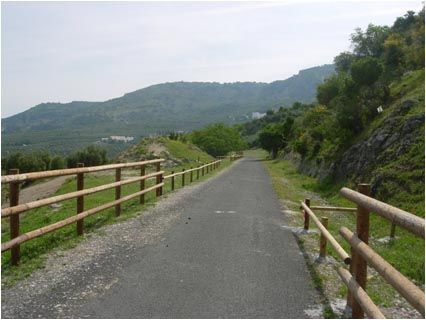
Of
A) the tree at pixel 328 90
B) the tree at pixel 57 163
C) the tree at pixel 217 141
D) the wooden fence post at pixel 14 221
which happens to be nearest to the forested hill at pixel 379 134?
the tree at pixel 328 90

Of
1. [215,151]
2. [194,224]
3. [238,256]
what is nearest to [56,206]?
[194,224]

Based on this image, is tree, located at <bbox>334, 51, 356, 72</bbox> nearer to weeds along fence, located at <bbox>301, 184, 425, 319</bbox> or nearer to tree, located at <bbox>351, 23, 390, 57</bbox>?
tree, located at <bbox>351, 23, 390, 57</bbox>

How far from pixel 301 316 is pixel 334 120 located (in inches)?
1000

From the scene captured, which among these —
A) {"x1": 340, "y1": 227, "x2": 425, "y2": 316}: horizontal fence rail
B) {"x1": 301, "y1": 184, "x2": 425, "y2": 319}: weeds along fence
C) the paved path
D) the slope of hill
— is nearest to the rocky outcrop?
A: the paved path

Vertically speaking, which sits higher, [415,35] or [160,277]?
[415,35]

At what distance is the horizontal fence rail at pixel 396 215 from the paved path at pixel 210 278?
5.23 ft

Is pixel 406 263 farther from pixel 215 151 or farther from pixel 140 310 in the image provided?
pixel 215 151

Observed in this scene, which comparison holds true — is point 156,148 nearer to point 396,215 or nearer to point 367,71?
point 367,71

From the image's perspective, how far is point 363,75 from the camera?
26844 millimetres

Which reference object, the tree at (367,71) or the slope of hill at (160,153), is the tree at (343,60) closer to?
the slope of hill at (160,153)

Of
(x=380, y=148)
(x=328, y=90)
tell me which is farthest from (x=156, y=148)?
(x=380, y=148)

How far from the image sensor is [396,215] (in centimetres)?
379

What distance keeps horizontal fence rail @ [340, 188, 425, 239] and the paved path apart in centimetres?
160

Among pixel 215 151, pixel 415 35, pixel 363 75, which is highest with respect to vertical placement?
pixel 415 35
